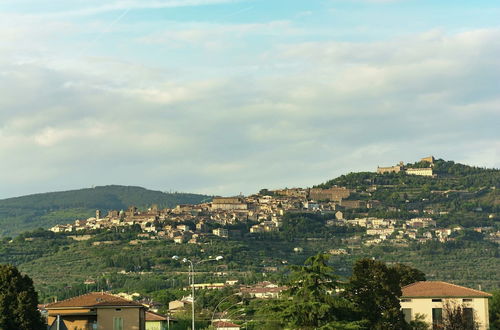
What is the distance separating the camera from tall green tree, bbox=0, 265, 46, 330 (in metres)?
61.6

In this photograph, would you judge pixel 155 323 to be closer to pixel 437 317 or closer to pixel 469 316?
pixel 437 317

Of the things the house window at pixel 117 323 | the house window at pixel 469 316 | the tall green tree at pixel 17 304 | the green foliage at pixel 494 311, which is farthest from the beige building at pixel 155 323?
the green foliage at pixel 494 311

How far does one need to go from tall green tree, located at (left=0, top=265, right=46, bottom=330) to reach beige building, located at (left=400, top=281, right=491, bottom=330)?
25.2m

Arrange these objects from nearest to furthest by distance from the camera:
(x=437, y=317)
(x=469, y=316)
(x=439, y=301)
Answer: (x=469, y=316) → (x=437, y=317) → (x=439, y=301)

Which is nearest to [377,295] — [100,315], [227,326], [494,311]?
[494,311]

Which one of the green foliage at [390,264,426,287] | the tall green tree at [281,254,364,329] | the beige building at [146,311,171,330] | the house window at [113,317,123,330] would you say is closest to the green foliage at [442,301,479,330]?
the tall green tree at [281,254,364,329]

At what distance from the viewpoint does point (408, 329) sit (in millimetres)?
63062

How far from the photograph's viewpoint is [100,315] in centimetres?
7000

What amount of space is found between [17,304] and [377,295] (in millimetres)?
20728

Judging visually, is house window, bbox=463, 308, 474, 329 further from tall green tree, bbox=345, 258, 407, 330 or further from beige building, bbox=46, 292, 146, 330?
beige building, bbox=46, 292, 146, 330

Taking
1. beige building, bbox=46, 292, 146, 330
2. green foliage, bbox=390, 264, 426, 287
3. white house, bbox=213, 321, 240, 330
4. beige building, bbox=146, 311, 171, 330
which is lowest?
white house, bbox=213, 321, 240, 330

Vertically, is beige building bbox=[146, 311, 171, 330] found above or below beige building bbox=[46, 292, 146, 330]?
below

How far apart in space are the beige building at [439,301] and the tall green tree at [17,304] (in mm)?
25208

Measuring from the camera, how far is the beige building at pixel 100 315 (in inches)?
2748
